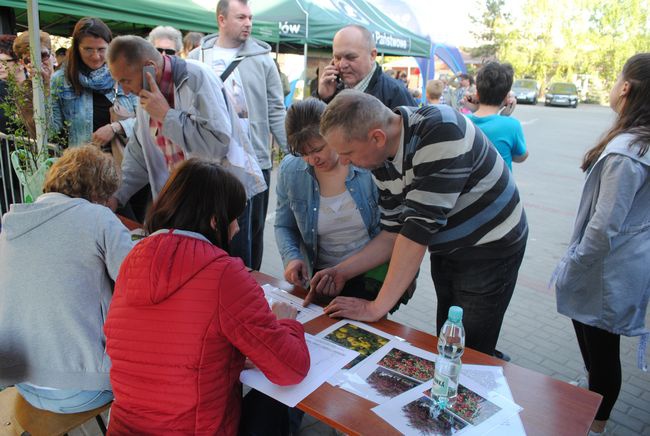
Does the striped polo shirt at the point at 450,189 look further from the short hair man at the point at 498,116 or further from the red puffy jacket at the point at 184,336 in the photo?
the short hair man at the point at 498,116

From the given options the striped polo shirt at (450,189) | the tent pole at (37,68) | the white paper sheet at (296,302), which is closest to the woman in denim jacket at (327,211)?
the white paper sheet at (296,302)

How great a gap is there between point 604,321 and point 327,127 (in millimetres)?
1442

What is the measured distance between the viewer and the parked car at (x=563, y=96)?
26.6m

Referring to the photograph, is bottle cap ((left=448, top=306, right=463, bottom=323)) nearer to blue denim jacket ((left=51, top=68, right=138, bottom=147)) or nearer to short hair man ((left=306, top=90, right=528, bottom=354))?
short hair man ((left=306, top=90, right=528, bottom=354))

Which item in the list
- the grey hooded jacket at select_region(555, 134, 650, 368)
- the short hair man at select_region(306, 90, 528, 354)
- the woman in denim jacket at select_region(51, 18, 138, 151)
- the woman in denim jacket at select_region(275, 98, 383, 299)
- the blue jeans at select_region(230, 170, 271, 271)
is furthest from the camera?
the woman in denim jacket at select_region(51, 18, 138, 151)

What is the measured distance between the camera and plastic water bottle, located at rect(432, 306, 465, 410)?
1.29 metres

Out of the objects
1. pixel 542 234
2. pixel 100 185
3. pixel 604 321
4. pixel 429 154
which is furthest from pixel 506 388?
pixel 542 234

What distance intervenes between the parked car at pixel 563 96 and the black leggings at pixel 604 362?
92.6 ft

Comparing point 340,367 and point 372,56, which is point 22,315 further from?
point 372,56

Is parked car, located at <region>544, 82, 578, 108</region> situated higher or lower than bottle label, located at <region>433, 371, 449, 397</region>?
higher

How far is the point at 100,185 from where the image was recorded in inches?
68.4

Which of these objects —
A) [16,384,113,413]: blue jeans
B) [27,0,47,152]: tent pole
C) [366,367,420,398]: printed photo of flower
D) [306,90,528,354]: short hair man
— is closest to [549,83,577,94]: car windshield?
[306,90,528,354]: short hair man

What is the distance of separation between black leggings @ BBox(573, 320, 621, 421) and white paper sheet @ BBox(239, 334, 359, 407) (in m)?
1.24

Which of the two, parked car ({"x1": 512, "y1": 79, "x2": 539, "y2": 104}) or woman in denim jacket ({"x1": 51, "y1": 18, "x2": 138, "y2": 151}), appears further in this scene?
parked car ({"x1": 512, "y1": 79, "x2": 539, "y2": 104})
